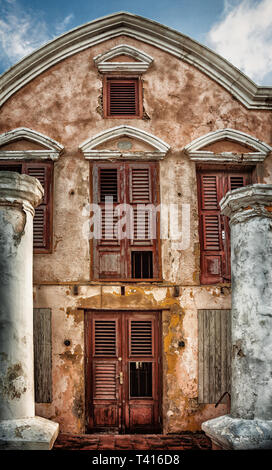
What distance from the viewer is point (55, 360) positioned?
7.04 meters

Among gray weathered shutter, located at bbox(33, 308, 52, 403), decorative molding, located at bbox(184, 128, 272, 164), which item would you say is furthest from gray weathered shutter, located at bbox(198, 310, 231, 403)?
decorative molding, located at bbox(184, 128, 272, 164)

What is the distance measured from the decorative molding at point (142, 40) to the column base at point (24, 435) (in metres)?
5.60

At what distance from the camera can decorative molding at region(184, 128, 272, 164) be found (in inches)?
300

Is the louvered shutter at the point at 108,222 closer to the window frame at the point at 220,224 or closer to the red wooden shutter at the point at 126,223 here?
the red wooden shutter at the point at 126,223

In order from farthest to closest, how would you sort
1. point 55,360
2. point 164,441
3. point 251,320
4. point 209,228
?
1. point 209,228
2. point 55,360
3. point 164,441
4. point 251,320

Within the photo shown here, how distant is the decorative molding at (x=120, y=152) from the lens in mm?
7559

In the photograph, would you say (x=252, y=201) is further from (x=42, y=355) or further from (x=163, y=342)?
(x=42, y=355)

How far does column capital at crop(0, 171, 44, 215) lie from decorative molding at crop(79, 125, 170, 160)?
2.19m

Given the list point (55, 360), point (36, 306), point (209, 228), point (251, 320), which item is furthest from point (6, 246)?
point (209, 228)

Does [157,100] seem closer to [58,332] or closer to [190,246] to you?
[190,246]

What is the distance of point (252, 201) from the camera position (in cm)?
543

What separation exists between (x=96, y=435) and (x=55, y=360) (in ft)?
4.54

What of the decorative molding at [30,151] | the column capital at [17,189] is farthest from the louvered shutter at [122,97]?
the column capital at [17,189]

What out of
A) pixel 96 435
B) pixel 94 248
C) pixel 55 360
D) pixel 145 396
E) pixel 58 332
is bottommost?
pixel 96 435
